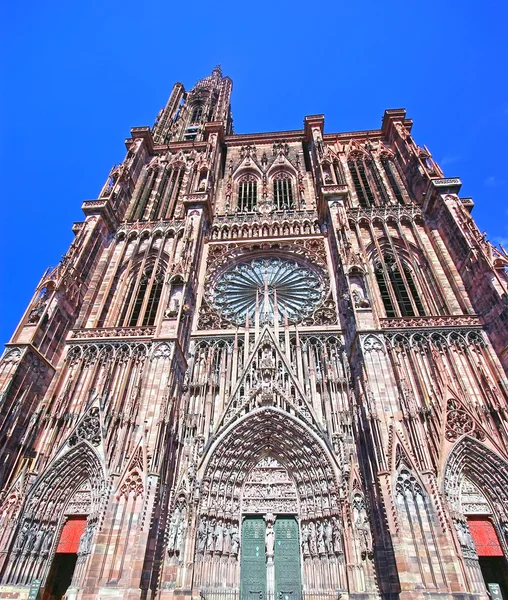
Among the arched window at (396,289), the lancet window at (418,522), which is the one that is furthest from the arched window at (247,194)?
the lancet window at (418,522)

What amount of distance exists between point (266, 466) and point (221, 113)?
94.7ft

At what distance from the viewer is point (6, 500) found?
480 inches

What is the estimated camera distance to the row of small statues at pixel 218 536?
40.6ft

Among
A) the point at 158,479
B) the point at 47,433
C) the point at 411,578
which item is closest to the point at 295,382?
the point at 158,479

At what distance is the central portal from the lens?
12070mm

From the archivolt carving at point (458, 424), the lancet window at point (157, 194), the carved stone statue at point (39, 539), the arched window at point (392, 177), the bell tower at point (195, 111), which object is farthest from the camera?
the bell tower at point (195, 111)

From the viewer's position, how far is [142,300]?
19172mm

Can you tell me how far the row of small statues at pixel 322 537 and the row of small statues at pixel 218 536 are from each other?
2.16 m

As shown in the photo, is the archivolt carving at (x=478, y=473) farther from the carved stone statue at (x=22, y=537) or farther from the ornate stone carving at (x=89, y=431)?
the carved stone statue at (x=22, y=537)

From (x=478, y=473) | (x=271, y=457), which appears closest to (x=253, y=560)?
(x=271, y=457)

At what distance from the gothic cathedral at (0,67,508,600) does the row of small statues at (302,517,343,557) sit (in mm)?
48

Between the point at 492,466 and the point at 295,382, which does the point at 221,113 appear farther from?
the point at 492,466

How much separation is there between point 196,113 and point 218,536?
35736mm

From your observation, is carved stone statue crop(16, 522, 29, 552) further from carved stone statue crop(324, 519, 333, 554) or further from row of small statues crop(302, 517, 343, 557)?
carved stone statue crop(324, 519, 333, 554)
